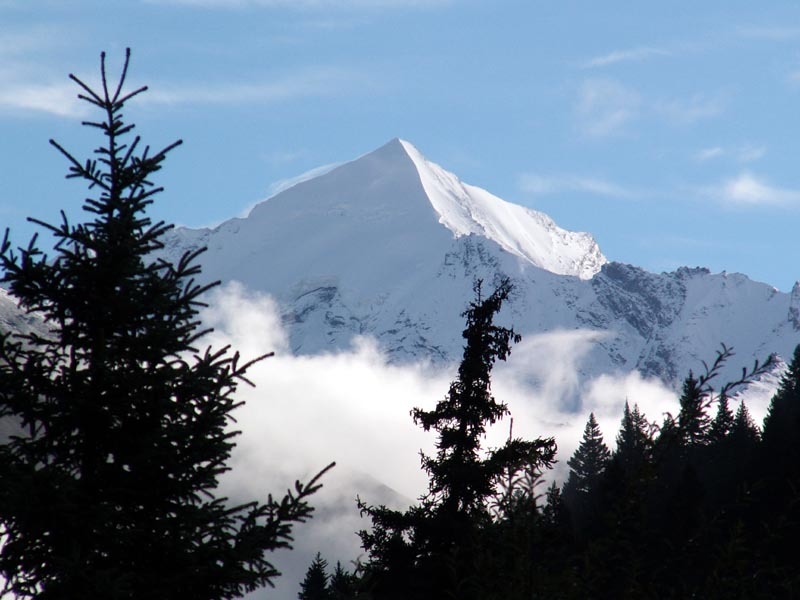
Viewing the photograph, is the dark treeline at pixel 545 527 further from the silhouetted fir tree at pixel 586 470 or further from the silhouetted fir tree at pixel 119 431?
the silhouetted fir tree at pixel 586 470

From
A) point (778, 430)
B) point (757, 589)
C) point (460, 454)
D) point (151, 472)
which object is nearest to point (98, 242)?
point (151, 472)

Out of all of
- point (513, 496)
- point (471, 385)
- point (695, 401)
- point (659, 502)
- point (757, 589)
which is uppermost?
point (659, 502)

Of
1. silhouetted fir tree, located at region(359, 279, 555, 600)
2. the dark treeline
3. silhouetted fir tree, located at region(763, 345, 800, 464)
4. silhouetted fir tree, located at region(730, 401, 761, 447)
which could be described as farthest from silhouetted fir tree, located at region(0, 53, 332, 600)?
silhouetted fir tree, located at region(730, 401, 761, 447)

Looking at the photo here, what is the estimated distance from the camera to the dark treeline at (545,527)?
24.7 ft

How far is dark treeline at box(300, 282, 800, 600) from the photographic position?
24.7ft

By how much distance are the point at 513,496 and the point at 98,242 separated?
4262 millimetres

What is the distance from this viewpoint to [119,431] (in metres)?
9.11

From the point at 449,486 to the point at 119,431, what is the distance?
9.79 meters

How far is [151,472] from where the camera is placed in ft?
29.3

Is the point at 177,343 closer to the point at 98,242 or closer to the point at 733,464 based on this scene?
the point at 98,242

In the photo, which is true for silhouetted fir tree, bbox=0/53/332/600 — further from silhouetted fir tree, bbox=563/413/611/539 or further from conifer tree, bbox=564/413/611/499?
conifer tree, bbox=564/413/611/499

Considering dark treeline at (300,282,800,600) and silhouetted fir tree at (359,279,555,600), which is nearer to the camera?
dark treeline at (300,282,800,600)

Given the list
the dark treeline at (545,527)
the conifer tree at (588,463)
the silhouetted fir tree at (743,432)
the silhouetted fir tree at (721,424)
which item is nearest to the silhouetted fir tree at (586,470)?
the conifer tree at (588,463)

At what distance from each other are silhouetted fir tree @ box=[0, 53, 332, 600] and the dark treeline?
1301 mm
